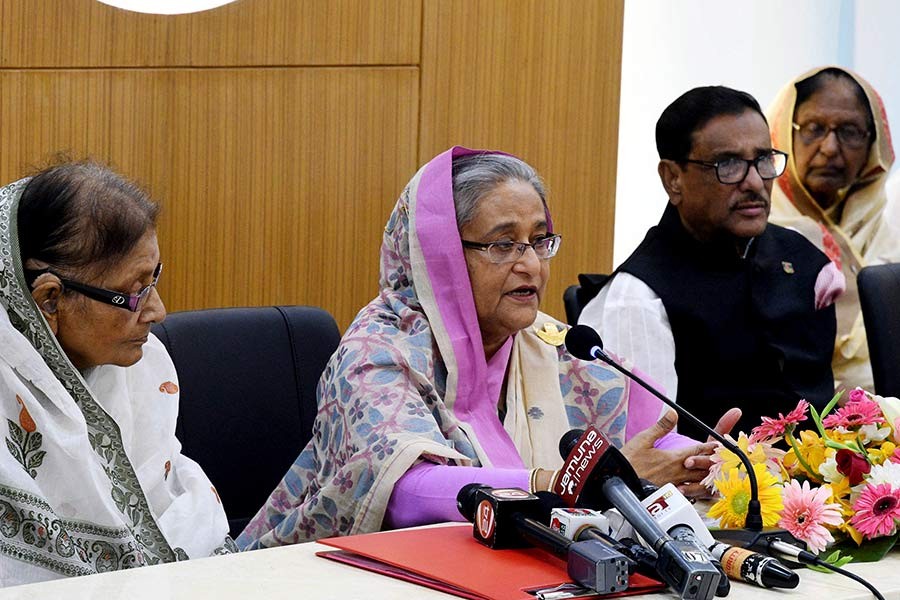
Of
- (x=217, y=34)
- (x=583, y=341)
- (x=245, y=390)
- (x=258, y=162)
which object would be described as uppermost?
(x=217, y=34)

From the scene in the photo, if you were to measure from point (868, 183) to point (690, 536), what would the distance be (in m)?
2.72

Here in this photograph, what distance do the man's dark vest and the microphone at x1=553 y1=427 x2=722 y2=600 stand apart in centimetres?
134

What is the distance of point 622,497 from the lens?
150 cm

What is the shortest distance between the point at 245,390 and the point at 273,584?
3.58 ft

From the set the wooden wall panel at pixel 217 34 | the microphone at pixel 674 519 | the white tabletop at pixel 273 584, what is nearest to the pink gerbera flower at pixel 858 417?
the white tabletop at pixel 273 584

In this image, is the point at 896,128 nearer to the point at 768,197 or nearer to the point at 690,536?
the point at 768,197

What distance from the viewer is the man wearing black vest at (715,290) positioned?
2.96 metres

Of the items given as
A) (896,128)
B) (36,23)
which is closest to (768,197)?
(36,23)

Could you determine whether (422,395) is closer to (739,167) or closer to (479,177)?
(479,177)

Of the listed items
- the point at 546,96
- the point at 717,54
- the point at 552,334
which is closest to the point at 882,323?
the point at 552,334

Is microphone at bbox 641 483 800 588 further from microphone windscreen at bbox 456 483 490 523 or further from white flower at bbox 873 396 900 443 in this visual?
white flower at bbox 873 396 900 443

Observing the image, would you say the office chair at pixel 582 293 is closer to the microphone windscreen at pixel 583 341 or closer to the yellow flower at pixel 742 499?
the microphone windscreen at pixel 583 341

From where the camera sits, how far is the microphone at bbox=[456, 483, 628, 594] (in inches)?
54.5

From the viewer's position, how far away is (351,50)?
3.63 metres
